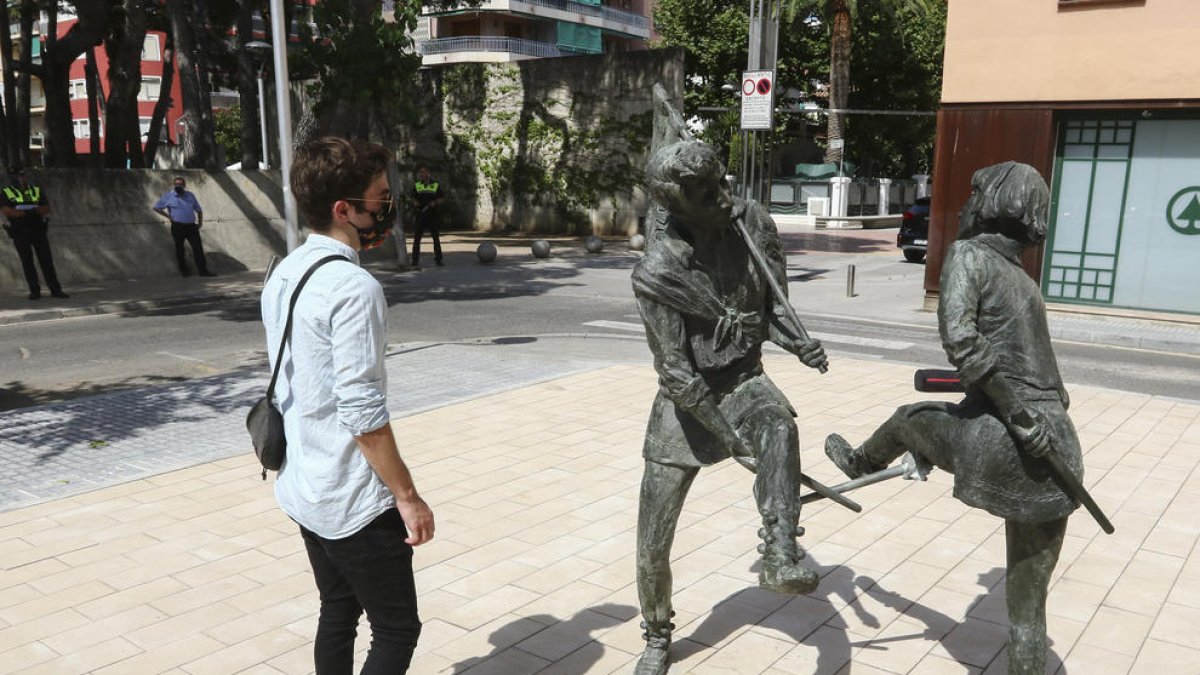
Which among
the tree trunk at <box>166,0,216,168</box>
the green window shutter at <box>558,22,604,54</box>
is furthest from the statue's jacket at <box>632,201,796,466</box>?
the green window shutter at <box>558,22,604,54</box>

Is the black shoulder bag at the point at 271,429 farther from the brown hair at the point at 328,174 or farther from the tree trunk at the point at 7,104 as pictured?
the tree trunk at the point at 7,104

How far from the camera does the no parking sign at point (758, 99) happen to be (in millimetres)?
17938

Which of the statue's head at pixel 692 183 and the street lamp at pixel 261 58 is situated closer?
the statue's head at pixel 692 183

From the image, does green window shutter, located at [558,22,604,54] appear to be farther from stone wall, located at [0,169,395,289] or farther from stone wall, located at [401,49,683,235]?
stone wall, located at [0,169,395,289]

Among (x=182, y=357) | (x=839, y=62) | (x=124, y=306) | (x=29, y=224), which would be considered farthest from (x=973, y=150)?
(x=839, y=62)

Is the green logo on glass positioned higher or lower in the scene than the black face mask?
lower

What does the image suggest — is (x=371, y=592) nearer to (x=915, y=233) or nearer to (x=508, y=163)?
(x=915, y=233)

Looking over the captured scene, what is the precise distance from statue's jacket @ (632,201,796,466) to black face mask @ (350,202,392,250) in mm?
910

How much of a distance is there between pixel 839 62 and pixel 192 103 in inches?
941

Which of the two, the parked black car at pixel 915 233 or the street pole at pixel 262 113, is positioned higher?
the street pole at pixel 262 113

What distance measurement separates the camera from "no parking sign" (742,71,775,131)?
17938 millimetres

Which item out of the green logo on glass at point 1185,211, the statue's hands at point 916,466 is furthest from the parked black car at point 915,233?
the statue's hands at point 916,466

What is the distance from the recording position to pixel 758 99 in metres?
18.0

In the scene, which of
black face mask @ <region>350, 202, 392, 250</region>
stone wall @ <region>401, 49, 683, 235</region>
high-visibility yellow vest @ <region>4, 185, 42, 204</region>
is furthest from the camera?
stone wall @ <region>401, 49, 683, 235</region>
